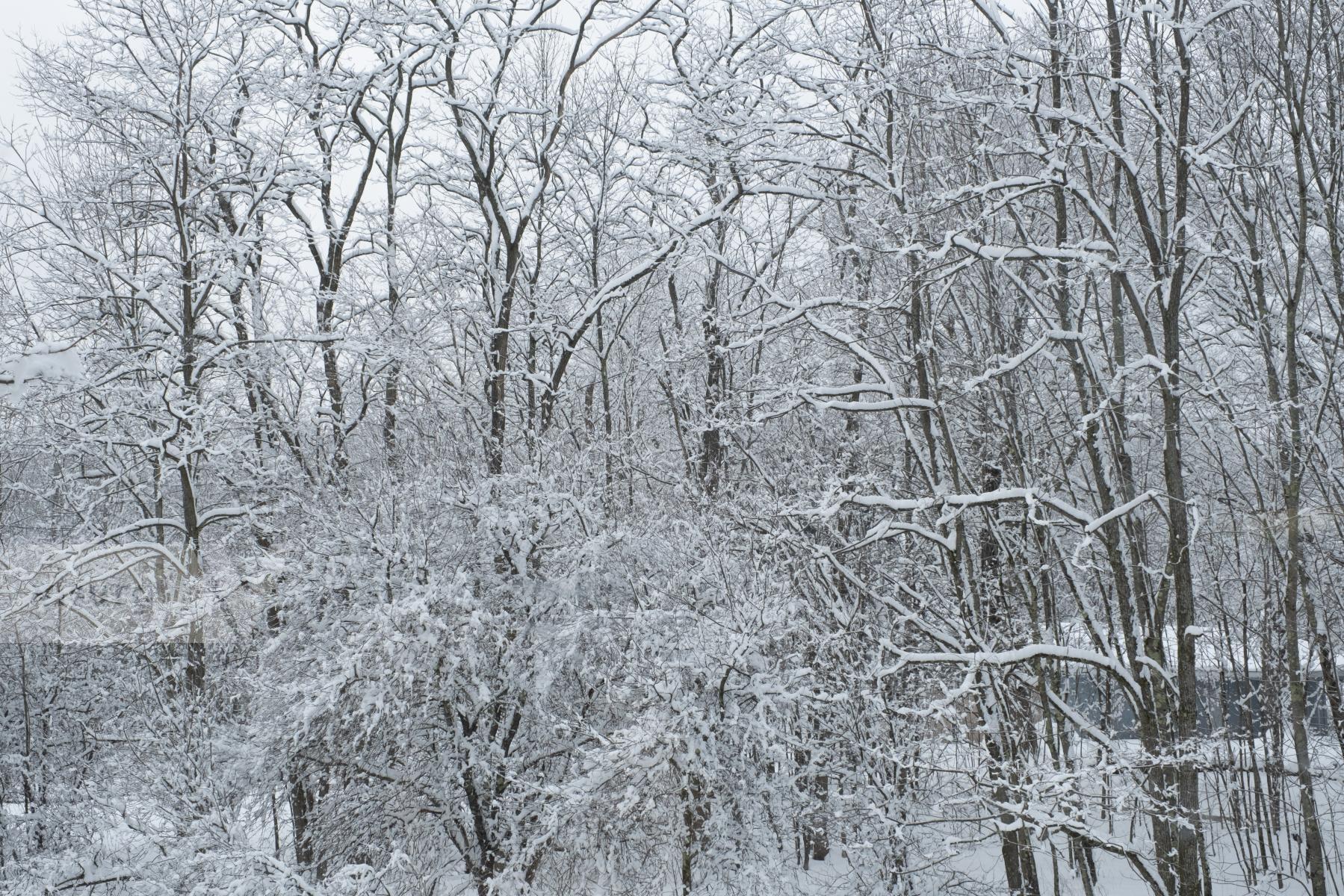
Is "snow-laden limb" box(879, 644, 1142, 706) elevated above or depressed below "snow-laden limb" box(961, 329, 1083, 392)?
below

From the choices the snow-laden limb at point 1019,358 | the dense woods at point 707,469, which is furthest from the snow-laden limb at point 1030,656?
the snow-laden limb at point 1019,358

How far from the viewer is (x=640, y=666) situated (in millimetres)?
9938

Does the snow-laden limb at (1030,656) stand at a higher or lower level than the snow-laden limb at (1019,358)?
lower

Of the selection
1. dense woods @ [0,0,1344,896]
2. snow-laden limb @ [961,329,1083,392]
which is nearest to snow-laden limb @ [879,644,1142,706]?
dense woods @ [0,0,1344,896]

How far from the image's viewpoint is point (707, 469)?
13219mm

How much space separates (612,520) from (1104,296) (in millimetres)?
5999

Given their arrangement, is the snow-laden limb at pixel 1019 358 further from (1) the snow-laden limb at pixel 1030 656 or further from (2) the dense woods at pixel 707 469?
(1) the snow-laden limb at pixel 1030 656

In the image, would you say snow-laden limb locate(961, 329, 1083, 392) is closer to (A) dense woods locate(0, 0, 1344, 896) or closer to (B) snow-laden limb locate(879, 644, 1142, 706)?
(A) dense woods locate(0, 0, 1344, 896)

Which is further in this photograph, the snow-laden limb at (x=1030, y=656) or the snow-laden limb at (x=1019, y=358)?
the snow-laden limb at (x=1019, y=358)

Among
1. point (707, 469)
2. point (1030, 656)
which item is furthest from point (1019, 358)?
point (707, 469)

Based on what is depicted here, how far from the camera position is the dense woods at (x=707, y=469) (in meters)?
8.29

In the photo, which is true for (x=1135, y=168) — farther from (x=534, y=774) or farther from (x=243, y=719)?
(x=243, y=719)

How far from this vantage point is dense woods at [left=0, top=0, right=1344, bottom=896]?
27.2 feet

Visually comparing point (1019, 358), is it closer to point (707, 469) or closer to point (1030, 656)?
point (1030, 656)
